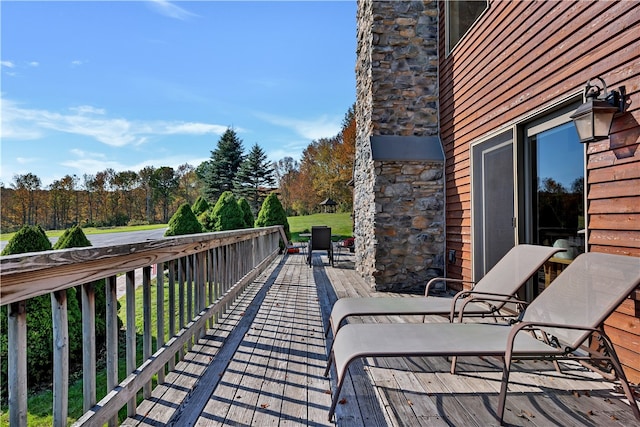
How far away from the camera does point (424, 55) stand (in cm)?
564

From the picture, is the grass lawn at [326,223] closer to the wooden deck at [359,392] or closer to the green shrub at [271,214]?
the green shrub at [271,214]

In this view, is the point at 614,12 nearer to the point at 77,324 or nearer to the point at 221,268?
the point at 221,268

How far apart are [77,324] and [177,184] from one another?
1213 inches

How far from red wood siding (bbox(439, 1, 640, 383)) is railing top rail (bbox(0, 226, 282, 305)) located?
121 inches

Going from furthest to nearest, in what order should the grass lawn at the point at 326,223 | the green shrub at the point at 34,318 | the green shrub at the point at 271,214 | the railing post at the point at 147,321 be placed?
the grass lawn at the point at 326,223 < the green shrub at the point at 271,214 < the green shrub at the point at 34,318 < the railing post at the point at 147,321

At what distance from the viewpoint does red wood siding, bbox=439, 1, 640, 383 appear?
236cm

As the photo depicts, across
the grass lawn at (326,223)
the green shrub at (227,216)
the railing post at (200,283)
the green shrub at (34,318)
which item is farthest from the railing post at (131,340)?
the grass lawn at (326,223)

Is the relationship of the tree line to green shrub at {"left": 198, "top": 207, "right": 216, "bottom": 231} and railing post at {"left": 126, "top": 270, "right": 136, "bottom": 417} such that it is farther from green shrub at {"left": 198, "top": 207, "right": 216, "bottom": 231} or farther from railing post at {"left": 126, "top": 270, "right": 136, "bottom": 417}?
railing post at {"left": 126, "top": 270, "right": 136, "bottom": 417}

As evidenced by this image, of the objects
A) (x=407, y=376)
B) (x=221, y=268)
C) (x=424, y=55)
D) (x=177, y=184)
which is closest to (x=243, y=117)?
(x=177, y=184)

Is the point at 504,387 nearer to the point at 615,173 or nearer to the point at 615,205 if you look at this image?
the point at 615,205

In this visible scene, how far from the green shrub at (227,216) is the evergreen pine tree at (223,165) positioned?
1902 centimetres

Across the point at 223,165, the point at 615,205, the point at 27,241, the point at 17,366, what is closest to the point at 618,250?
the point at 615,205

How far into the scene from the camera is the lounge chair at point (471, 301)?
104 inches

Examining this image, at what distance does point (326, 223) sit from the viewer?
80.2ft
